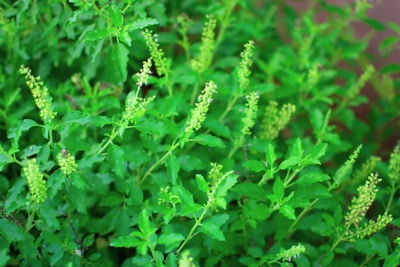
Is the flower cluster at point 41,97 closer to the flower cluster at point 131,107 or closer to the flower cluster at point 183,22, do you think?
the flower cluster at point 131,107

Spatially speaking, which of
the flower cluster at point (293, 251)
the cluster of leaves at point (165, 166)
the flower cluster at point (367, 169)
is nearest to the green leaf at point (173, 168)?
the cluster of leaves at point (165, 166)

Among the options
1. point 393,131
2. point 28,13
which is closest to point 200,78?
point 28,13

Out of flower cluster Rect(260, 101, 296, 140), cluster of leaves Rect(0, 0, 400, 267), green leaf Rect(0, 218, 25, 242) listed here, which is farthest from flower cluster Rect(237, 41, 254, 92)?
green leaf Rect(0, 218, 25, 242)

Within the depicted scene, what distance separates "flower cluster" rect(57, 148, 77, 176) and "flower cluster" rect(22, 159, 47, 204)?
0.23 ft

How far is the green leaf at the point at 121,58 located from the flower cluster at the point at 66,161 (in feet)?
1.17

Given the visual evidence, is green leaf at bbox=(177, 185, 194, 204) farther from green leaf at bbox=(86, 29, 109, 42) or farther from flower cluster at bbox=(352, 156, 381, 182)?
flower cluster at bbox=(352, 156, 381, 182)

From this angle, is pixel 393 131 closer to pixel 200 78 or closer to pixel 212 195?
pixel 200 78

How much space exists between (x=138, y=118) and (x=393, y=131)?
2162mm

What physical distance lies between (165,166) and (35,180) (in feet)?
1.75

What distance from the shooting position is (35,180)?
3.69 feet

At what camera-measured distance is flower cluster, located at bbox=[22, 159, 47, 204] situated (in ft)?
3.59

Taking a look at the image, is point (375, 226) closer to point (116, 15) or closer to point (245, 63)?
point (245, 63)

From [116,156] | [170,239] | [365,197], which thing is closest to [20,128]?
[116,156]

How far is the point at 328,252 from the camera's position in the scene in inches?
56.7
